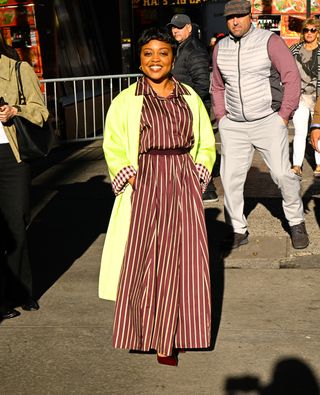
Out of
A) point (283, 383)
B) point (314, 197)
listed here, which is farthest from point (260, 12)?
point (283, 383)

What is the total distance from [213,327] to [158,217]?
1.02 metres

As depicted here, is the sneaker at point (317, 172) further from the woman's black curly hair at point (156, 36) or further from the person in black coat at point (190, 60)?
the woman's black curly hair at point (156, 36)

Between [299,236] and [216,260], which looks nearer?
[216,260]

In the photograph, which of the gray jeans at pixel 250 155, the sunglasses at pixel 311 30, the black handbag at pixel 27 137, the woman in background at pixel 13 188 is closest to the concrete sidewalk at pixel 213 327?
the woman in background at pixel 13 188

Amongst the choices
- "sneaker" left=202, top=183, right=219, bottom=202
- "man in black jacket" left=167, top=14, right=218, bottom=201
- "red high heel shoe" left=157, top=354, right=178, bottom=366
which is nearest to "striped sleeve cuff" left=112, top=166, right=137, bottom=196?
"red high heel shoe" left=157, top=354, right=178, bottom=366

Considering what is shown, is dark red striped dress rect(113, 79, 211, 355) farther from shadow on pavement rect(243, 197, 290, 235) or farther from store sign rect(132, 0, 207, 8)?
store sign rect(132, 0, 207, 8)

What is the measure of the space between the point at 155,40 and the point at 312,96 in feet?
18.3

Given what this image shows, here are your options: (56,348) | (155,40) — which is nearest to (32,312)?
(56,348)

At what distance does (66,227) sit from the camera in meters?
7.82

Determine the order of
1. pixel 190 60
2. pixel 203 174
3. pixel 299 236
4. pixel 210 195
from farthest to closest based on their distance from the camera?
1. pixel 210 195
2. pixel 190 60
3. pixel 299 236
4. pixel 203 174

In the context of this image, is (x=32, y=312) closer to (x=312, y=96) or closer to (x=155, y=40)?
(x=155, y=40)

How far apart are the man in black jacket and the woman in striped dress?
340cm

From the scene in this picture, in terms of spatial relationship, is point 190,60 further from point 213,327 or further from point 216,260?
point 213,327

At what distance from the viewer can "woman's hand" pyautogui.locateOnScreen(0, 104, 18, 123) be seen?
5000 mm
